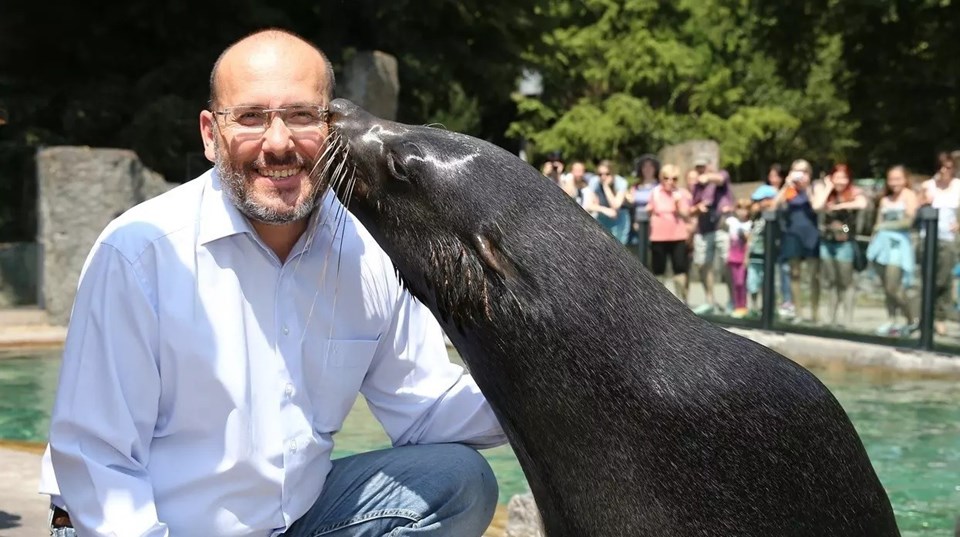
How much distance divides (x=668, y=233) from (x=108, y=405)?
425 inches

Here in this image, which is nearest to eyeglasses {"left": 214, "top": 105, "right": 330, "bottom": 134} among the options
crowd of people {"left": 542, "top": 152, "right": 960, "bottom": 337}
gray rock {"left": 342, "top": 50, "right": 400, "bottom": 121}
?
crowd of people {"left": 542, "top": 152, "right": 960, "bottom": 337}

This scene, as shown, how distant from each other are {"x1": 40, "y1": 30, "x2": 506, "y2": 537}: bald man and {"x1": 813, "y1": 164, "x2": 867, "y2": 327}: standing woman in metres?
8.89

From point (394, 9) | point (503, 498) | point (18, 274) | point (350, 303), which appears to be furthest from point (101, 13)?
point (350, 303)

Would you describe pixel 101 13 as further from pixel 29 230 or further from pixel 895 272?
pixel 895 272

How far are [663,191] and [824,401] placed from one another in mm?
10992

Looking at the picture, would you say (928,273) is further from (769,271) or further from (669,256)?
(669,256)

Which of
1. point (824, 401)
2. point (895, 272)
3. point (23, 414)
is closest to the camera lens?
point (824, 401)

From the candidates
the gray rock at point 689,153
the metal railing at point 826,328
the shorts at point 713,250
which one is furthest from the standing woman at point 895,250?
the gray rock at point 689,153

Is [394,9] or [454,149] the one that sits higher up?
[394,9]

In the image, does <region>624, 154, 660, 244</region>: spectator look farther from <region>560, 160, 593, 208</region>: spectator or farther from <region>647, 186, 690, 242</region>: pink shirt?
<region>560, 160, 593, 208</region>: spectator

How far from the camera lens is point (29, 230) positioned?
14812mm

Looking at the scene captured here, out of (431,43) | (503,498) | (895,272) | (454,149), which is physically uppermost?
(431,43)

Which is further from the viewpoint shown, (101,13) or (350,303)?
(101,13)

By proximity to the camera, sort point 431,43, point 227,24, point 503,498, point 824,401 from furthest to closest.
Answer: point 431,43 → point 227,24 → point 503,498 → point 824,401
